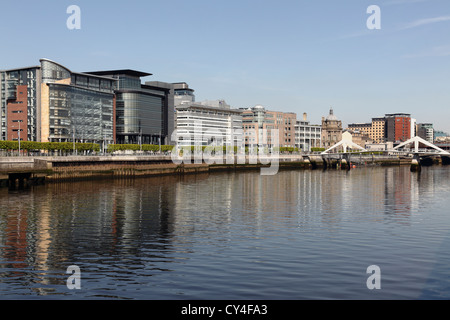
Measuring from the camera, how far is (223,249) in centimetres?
3591

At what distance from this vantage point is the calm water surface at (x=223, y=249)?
2623cm

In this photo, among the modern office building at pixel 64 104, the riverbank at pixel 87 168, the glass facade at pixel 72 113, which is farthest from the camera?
the glass facade at pixel 72 113

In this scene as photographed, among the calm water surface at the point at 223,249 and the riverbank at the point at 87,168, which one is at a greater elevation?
the riverbank at the point at 87,168

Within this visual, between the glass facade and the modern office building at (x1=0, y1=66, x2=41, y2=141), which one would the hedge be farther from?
the modern office building at (x1=0, y1=66, x2=41, y2=141)

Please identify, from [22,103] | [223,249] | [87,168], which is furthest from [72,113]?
[223,249]

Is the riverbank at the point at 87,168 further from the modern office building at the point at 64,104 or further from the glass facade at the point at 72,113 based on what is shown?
the glass facade at the point at 72,113

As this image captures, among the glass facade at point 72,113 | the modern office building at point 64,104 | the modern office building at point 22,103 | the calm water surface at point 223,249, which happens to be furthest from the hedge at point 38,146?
the calm water surface at point 223,249

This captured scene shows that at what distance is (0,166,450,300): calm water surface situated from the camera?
86.1 feet

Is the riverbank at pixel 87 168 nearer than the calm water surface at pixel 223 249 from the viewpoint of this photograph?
No

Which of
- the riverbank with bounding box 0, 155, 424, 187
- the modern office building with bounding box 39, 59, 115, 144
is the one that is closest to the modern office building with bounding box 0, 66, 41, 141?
the modern office building with bounding box 39, 59, 115, 144

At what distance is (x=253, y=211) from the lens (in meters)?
58.6
